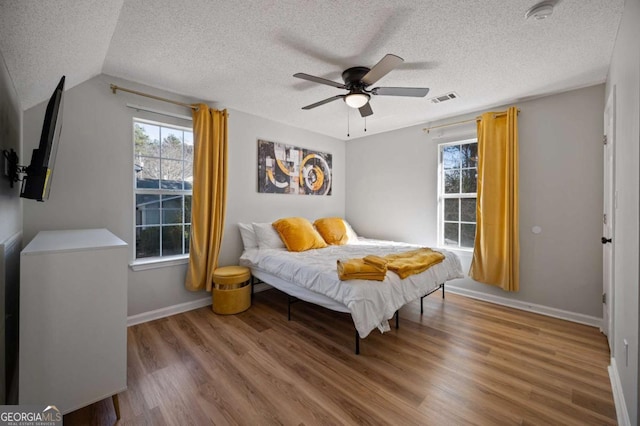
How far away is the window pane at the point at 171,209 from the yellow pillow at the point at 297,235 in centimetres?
115

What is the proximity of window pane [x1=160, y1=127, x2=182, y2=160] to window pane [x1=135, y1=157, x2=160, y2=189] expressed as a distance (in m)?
0.15

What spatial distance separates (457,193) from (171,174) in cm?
370

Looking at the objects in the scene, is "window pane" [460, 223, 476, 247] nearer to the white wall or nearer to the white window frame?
the white wall

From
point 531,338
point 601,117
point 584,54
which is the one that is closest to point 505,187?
point 601,117

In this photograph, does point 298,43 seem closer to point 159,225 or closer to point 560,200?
point 159,225

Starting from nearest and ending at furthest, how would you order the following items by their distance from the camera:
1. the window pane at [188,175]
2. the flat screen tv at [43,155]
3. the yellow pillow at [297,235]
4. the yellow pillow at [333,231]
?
the flat screen tv at [43,155] < the window pane at [188,175] < the yellow pillow at [297,235] < the yellow pillow at [333,231]

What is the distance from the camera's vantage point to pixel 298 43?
1981mm

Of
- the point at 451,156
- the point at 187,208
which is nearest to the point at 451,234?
the point at 451,156

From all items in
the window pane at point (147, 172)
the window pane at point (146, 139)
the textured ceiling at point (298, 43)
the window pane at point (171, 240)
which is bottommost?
the window pane at point (171, 240)

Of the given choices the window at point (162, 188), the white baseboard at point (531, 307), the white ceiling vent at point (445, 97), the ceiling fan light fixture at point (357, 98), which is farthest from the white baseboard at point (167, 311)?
the white ceiling vent at point (445, 97)

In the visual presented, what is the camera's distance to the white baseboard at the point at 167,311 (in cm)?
263

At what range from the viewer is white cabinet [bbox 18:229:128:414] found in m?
1.19

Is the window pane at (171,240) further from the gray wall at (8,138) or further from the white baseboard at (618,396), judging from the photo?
the white baseboard at (618,396)

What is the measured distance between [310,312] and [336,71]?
2507mm
